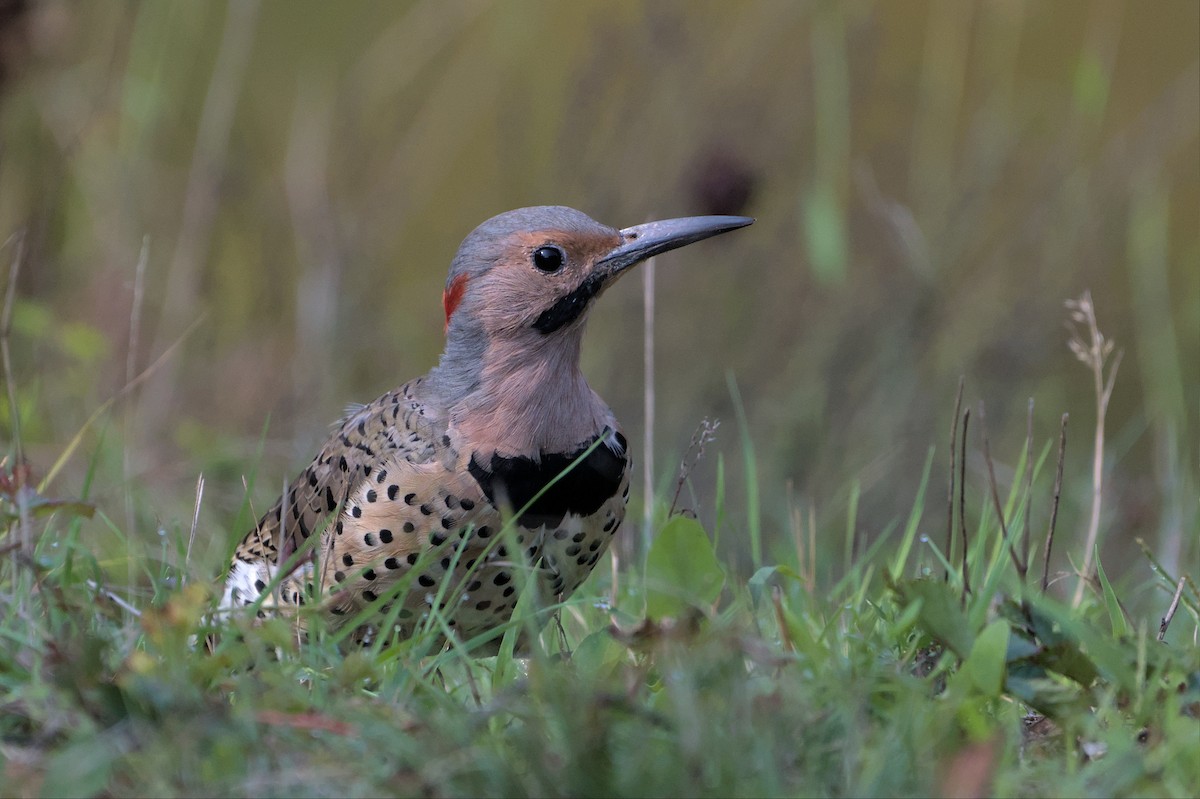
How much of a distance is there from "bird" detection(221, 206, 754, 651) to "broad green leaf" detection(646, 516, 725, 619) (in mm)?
274

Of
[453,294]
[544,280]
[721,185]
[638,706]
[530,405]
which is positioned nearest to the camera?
[638,706]

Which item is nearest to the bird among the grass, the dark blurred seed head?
the grass

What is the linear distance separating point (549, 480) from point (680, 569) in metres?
0.59

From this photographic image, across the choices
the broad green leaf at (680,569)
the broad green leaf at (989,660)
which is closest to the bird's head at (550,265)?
the broad green leaf at (680,569)

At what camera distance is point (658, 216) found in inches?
242

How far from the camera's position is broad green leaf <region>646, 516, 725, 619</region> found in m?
2.49

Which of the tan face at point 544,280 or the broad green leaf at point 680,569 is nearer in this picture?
the broad green leaf at point 680,569

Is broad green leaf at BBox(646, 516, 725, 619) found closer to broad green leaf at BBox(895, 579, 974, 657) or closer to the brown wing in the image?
broad green leaf at BBox(895, 579, 974, 657)

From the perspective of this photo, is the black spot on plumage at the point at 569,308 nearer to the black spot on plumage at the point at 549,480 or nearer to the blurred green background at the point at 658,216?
the black spot on plumage at the point at 549,480

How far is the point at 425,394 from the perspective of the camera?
3344 mm

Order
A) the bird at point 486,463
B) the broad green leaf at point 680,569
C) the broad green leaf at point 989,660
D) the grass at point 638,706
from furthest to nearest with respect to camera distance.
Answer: the bird at point 486,463, the broad green leaf at point 680,569, the broad green leaf at point 989,660, the grass at point 638,706

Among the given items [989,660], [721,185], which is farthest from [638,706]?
[721,185]

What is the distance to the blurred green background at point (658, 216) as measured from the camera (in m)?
5.46

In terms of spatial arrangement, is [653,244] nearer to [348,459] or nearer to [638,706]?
[348,459]
